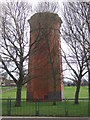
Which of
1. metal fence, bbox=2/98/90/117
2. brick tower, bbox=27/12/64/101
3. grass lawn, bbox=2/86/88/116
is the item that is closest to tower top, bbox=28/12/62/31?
brick tower, bbox=27/12/64/101

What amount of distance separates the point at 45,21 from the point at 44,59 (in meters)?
1.47

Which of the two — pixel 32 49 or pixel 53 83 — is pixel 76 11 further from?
pixel 53 83

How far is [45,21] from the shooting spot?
19.8 ft

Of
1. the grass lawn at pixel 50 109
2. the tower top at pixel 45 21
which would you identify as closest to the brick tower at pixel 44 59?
the tower top at pixel 45 21

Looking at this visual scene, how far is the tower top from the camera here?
19.4 ft

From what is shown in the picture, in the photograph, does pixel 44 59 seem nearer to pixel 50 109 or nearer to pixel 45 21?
pixel 45 21

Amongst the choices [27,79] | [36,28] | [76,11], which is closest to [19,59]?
[27,79]

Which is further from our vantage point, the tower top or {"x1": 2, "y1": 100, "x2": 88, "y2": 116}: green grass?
the tower top

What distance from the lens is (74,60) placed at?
5.44 metres

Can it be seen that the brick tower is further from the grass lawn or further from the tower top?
the grass lawn

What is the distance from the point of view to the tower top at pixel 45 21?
593cm

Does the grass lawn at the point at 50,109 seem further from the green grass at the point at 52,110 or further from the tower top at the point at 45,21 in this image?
the tower top at the point at 45,21

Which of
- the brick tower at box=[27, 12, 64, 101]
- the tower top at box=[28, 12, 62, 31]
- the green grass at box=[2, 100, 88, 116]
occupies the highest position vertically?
the tower top at box=[28, 12, 62, 31]

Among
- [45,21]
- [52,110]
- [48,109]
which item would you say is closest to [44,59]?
[45,21]
